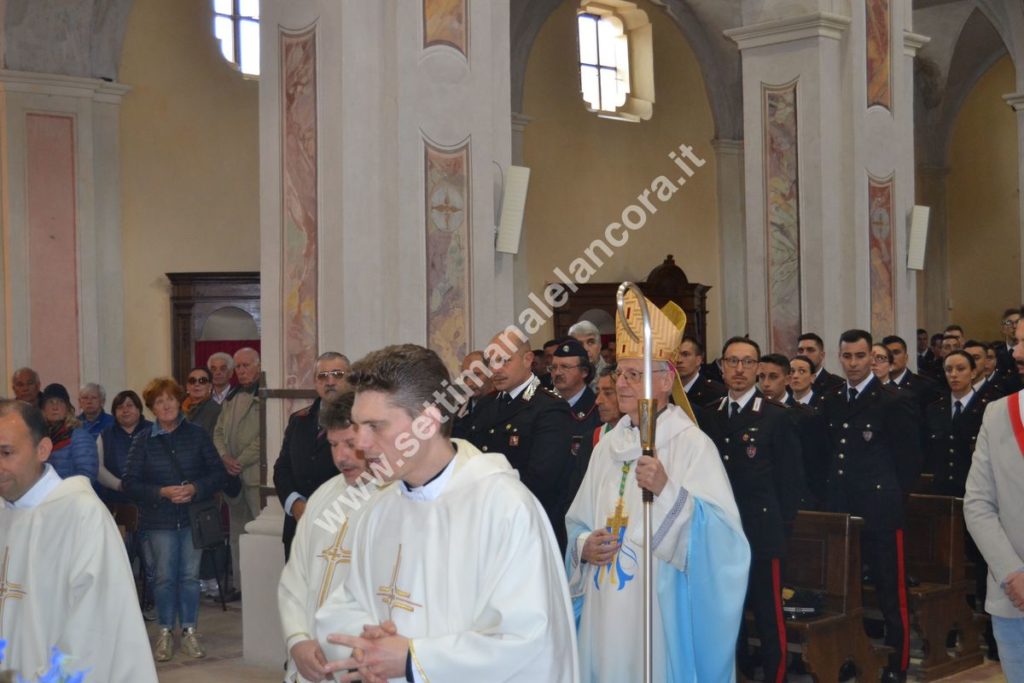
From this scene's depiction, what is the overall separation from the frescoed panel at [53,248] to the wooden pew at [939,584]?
760cm

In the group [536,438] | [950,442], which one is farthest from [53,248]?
[950,442]

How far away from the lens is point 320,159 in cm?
761

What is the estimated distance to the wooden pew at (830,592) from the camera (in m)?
6.57

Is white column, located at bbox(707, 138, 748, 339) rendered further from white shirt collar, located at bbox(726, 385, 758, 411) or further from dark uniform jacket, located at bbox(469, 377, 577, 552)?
dark uniform jacket, located at bbox(469, 377, 577, 552)

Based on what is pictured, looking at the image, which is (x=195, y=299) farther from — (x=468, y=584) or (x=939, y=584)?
(x=468, y=584)

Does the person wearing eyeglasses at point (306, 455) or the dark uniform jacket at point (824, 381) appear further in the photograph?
the dark uniform jacket at point (824, 381)

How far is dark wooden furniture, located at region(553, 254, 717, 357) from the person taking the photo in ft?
57.7

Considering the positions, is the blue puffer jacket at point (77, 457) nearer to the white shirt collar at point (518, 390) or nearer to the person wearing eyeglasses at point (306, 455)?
the person wearing eyeglasses at point (306, 455)

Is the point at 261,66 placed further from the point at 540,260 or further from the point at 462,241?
the point at 540,260

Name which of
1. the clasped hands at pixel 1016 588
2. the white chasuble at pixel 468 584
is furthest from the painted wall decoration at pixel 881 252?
the white chasuble at pixel 468 584

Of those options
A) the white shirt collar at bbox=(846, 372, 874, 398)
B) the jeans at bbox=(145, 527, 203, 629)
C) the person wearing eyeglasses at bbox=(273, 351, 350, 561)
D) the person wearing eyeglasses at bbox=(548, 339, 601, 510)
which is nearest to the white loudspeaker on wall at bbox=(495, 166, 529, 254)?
the person wearing eyeglasses at bbox=(548, 339, 601, 510)

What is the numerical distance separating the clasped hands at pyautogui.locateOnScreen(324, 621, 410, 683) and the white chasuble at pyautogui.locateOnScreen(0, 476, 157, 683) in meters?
1.19

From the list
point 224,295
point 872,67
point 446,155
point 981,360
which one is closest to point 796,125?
point 872,67

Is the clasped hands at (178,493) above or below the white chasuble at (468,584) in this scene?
below
